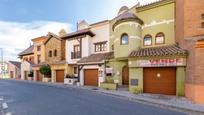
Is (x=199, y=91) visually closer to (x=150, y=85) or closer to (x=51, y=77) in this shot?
(x=150, y=85)

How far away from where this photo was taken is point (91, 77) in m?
24.8

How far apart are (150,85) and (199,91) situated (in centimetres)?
527

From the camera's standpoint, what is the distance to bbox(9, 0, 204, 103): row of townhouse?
14102 millimetres

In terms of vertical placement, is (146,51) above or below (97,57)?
above

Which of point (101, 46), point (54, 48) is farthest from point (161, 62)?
point (54, 48)

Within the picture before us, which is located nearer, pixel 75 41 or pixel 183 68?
pixel 183 68

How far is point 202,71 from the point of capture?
1194 cm

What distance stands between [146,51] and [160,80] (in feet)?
9.68

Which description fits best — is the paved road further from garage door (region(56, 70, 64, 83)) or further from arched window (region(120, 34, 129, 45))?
garage door (region(56, 70, 64, 83))

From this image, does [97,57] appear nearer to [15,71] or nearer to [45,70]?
[45,70]

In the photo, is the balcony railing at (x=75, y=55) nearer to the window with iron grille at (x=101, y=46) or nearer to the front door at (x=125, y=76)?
the window with iron grille at (x=101, y=46)

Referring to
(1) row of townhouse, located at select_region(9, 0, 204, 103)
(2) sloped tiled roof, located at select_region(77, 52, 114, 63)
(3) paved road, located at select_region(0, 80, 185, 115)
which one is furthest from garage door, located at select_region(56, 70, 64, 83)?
(3) paved road, located at select_region(0, 80, 185, 115)

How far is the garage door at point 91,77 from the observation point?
24266 mm

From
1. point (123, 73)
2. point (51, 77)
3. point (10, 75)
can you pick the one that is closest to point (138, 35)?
point (123, 73)
